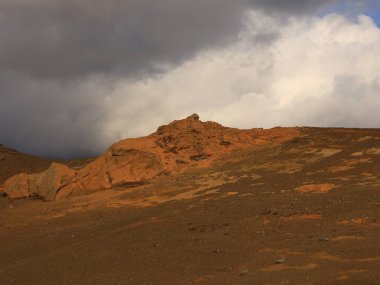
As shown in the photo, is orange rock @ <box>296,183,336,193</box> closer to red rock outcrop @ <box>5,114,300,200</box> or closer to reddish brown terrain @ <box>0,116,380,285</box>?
reddish brown terrain @ <box>0,116,380,285</box>

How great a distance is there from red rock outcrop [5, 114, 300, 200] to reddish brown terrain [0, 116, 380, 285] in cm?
7

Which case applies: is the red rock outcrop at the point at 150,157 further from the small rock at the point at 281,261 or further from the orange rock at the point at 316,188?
the small rock at the point at 281,261

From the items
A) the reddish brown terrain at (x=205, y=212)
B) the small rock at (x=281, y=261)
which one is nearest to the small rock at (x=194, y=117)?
the reddish brown terrain at (x=205, y=212)

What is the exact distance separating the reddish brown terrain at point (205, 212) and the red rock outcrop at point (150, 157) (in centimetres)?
7

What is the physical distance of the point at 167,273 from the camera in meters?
11.8

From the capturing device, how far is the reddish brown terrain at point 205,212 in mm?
11438

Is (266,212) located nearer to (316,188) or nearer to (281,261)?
(316,188)

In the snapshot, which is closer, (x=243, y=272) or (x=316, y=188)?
(x=243, y=272)

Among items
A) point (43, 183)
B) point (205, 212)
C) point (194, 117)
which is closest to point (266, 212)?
point (205, 212)

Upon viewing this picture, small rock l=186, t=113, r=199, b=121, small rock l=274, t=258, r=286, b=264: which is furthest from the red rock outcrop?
small rock l=274, t=258, r=286, b=264

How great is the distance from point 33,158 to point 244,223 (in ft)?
130

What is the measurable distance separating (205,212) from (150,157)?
952cm

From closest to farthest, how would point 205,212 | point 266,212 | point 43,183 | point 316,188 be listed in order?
point 266,212 < point 205,212 < point 316,188 < point 43,183

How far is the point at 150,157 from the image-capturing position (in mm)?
26203
